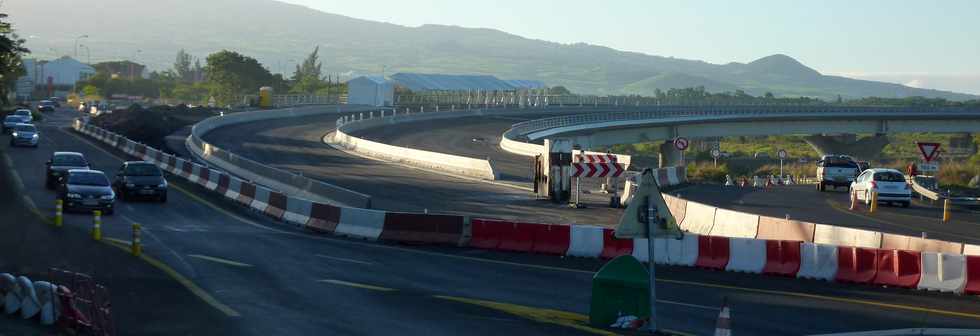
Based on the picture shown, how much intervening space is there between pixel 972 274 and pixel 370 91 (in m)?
135

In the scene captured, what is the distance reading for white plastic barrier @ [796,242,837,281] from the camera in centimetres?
2223

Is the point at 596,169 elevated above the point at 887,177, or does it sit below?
above

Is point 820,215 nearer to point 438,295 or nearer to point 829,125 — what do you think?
point 438,295

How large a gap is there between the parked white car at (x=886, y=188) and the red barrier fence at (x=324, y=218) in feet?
63.6

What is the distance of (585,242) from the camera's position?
84.8 feet

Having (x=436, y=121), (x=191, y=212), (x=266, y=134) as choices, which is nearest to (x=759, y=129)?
(x=436, y=121)

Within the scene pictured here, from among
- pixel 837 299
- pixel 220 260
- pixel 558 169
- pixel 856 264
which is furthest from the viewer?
pixel 558 169

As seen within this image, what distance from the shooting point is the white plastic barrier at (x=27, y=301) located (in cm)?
1783

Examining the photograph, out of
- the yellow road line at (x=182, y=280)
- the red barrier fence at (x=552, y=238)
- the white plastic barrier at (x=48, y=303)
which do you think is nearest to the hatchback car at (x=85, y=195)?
the yellow road line at (x=182, y=280)

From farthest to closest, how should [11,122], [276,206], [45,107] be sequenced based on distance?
[45,107]
[11,122]
[276,206]

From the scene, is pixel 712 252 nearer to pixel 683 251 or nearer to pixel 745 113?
pixel 683 251

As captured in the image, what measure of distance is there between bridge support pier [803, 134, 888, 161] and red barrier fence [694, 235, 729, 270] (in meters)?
120

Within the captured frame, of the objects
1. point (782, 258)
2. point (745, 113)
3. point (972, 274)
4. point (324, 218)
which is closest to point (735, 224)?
point (782, 258)

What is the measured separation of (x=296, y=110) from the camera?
380 ft
